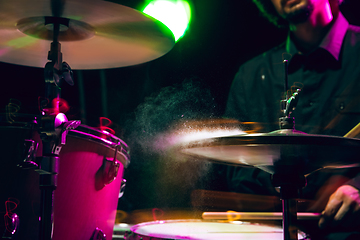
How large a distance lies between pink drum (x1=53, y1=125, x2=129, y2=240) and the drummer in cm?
100

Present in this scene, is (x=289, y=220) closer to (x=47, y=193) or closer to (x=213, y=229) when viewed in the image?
(x=213, y=229)

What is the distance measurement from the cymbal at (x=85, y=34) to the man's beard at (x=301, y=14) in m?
1.16

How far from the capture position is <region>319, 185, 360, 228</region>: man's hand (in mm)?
1283

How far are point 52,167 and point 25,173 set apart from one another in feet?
0.34

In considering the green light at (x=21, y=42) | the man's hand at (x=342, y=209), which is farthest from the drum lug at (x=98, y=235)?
the man's hand at (x=342, y=209)

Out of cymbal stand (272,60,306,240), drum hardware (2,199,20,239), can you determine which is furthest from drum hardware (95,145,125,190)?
cymbal stand (272,60,306,240)

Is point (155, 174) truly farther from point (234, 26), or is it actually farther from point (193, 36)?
point (234, 26)

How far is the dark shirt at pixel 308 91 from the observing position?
1691 mm

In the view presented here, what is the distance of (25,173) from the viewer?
32.6 inches

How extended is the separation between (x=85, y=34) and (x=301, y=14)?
1.39 meters

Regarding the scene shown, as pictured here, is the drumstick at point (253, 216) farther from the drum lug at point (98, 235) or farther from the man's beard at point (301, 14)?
the man's beard at point (301, 14)

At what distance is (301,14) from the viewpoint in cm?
185

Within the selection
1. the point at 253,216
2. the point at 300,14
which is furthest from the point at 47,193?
the point at 300,14

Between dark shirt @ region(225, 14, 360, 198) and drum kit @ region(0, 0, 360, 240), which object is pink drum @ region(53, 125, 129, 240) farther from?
dark shirt @ region(225, 14, 360, 198)
